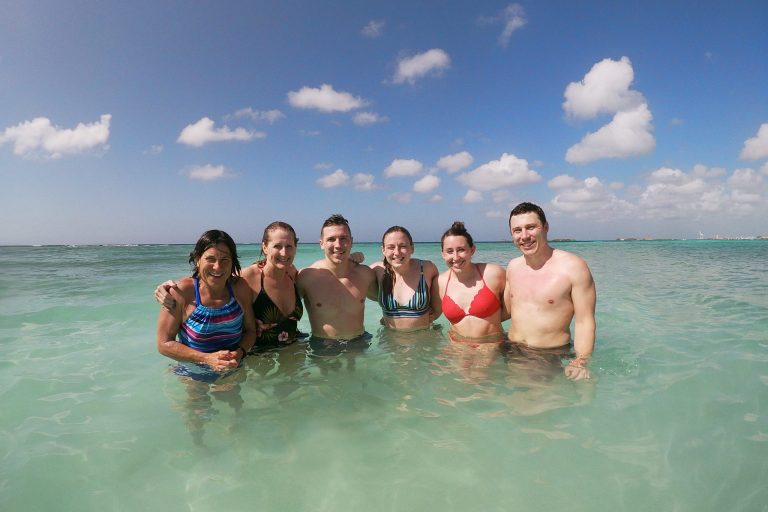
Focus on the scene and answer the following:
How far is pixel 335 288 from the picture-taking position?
4.94m

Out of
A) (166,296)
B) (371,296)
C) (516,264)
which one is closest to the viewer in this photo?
(166,296)

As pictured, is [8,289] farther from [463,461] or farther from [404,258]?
[463,461]

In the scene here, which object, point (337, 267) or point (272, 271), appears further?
A: point (337, 267)

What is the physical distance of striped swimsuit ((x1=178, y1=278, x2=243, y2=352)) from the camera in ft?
11.4

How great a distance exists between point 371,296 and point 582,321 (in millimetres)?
2776

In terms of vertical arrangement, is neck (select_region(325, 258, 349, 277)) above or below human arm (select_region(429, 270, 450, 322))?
above

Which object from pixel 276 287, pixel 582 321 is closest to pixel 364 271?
pixel 276 287

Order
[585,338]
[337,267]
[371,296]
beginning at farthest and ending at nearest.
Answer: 1. [371,296]
2. [337,267]
3. [585,338]

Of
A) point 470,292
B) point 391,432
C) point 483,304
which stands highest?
point 470,292

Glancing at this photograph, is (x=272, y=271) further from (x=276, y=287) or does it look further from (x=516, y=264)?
(x=516, y=264)

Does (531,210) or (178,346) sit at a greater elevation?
(531,210)

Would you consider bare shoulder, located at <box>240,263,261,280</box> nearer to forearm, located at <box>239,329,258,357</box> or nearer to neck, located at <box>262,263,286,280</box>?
neck, located at <box>262,263,286,280</box>

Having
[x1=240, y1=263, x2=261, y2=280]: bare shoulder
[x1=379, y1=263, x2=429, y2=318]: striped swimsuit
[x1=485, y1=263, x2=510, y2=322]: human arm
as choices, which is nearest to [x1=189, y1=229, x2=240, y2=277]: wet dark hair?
[x1=240, y1=263, x2=261, y2=280]: bare shoulder

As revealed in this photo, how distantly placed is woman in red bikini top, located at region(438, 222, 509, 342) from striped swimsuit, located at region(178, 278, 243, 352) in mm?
2607
